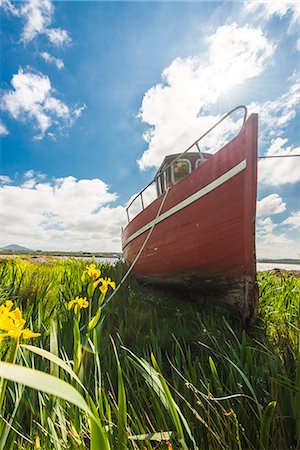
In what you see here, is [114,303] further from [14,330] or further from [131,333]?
[14,330]

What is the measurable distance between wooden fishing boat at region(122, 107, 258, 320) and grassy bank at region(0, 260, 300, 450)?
0.35 meters

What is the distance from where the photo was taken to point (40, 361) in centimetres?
155

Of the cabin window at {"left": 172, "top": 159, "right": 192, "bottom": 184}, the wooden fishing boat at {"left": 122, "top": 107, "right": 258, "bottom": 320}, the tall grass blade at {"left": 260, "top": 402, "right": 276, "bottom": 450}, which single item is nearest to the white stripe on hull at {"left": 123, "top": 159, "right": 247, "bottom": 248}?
the wooden fishing boat at {"left": 122, "top": 107, "right": 258, "bottom": 320}

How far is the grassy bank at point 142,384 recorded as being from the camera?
0.78m

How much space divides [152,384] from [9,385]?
810mm

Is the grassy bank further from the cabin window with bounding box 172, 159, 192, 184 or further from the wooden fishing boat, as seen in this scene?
the cabin window with bounding box 172, 159, 192, 184

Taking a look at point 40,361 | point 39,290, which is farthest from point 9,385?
point 39,290

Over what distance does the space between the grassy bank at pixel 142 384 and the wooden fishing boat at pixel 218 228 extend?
1.16 ft

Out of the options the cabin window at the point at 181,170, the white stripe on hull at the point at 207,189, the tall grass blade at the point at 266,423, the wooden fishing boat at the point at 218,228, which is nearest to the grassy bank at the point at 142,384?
the tall grass blade at the point at 266,423

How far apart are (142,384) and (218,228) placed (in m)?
2.08

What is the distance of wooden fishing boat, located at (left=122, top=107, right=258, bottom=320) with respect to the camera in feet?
9.74

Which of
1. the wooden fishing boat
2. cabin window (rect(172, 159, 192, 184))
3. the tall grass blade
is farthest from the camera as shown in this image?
cabin window (rect(172, 159, 192, 184))

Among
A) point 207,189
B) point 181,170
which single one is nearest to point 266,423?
point 207,189

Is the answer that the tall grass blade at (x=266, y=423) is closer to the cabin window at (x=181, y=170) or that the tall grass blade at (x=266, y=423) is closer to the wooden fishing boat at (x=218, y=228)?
the wooden fishing boat at (x=218, y=228)
